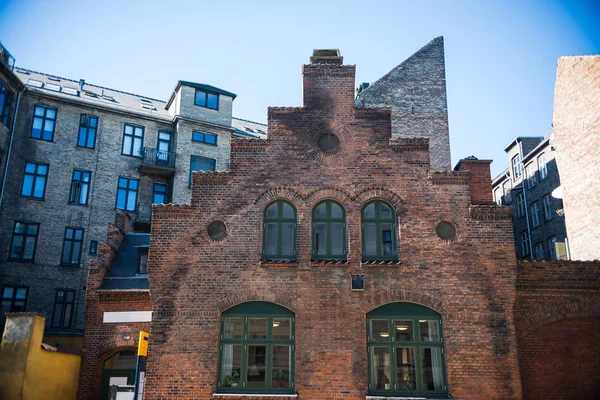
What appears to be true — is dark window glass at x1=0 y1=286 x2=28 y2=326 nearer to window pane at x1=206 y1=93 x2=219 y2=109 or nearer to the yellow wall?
the yellow wall

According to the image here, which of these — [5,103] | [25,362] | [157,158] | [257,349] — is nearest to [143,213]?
[157,158]

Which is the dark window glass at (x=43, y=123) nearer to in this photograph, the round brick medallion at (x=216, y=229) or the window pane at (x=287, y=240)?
the round brick medallion at (x=216, y=229)

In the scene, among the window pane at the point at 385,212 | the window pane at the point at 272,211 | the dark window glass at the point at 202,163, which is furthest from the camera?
the dark window glass at the point at 202,163

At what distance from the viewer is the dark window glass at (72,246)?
2841 cm

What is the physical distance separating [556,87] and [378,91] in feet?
23.0

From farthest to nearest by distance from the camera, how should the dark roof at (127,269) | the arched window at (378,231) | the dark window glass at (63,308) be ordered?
1. the dark window glass at (63,308)
2. the dark roof at (127,269)
3. the arched window at (378,231)

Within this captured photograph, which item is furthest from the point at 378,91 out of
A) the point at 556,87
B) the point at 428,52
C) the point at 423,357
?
the point at 423,357

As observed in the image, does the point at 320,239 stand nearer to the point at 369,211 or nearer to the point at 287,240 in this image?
the point at 287,240

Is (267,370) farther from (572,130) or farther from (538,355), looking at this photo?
(572,130)

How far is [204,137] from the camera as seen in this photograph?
33.6 meters

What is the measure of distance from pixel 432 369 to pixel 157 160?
23.2 m

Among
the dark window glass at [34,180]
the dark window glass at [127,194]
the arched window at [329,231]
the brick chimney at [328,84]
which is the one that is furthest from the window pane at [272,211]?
the dark window glass at [34,180]

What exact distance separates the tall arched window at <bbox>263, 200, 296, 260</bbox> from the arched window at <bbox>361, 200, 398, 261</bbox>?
1.97 metres

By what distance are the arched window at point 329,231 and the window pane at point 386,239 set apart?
106 centimetres
